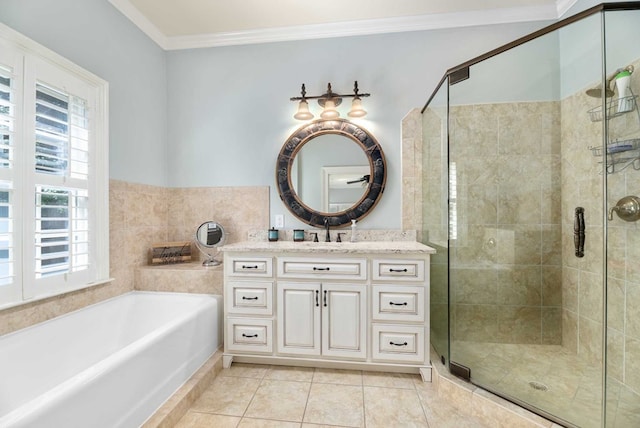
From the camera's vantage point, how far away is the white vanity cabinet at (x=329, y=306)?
191 cm

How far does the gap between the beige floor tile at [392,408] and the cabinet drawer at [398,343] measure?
0.19m

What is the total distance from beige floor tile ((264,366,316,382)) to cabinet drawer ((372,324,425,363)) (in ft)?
1.56

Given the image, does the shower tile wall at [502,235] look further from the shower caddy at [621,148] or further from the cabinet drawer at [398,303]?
the shower caddy at [621,148]

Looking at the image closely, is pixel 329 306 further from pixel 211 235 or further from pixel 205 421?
pixel 211 235

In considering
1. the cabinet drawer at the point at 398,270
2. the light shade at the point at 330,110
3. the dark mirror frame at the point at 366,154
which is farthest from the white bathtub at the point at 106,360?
the light shade at the point at 330,110

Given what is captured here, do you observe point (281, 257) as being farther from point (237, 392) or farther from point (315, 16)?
point (315, 16)

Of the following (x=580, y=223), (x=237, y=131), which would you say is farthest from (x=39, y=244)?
(x=580, y=223)

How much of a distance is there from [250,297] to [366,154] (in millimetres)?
1505

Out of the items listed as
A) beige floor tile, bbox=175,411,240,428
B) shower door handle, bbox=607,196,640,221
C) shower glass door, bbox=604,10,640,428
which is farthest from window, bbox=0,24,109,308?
shower door handle, bbox=607,196,640,221

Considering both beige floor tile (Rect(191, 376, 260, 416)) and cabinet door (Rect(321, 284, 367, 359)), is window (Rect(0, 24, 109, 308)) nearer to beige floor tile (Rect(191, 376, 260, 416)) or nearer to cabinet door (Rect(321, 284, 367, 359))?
beige floor tile (Rect(191, 376, 260, 416))

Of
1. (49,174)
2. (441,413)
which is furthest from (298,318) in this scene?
(49,174)

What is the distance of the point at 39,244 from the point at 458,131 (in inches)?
108

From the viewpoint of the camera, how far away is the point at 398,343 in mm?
1913

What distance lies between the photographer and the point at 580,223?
1.69 meters
